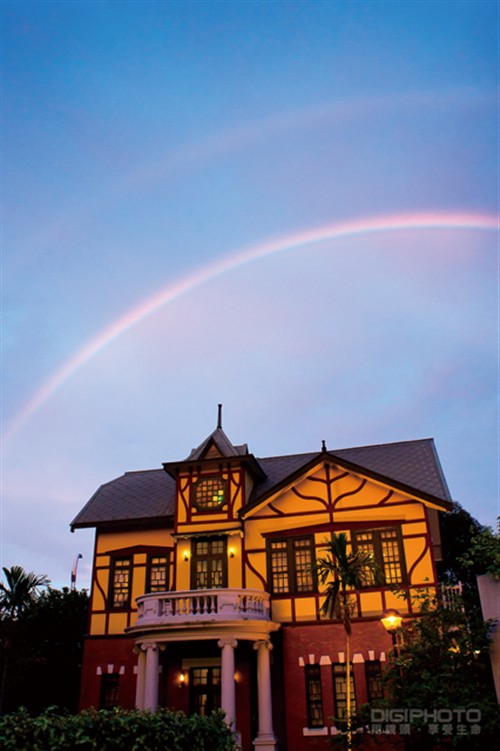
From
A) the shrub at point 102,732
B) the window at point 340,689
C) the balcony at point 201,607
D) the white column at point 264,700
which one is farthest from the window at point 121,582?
the shrub at point 102,732

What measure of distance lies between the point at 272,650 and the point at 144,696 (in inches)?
165

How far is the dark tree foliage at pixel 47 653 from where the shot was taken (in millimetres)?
26047

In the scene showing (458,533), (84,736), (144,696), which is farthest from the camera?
(458,533)

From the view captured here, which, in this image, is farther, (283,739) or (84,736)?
(283,739)

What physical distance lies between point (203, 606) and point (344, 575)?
16.6 ft

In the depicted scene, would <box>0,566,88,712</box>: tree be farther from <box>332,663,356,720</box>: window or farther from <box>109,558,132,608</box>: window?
<box>332,663,356,720</box>: window

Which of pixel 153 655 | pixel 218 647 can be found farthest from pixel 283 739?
pixel 153 655

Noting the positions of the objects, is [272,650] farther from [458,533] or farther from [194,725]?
[458,533]

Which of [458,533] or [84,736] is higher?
[458,533]

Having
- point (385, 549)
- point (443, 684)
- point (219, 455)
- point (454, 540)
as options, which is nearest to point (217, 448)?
point (219, 455)

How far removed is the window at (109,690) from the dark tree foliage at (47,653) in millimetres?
3825

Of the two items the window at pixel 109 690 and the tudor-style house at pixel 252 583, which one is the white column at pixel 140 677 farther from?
the window at pixel 109 690

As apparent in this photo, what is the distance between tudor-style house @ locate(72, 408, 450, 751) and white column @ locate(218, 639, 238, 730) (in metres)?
0.04

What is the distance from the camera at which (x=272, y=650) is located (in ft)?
72.0
